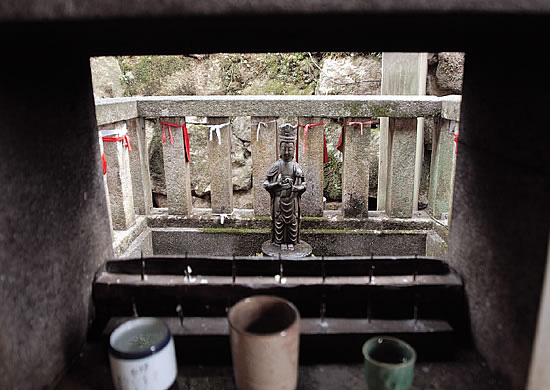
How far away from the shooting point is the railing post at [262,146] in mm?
5164

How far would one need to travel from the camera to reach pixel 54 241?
1547mm

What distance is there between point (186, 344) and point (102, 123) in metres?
3.34

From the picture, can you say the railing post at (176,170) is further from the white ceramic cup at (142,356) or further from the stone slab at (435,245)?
the white ceramic cup at (142,356)

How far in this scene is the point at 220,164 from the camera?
5.42 meters

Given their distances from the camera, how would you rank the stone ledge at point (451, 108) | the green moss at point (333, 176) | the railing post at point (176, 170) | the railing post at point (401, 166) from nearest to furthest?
the stone ledge at point (451, 108)
the railing post at point (401, 166)
the railing post at point (176, 170)
the green moss at point (333, 176)

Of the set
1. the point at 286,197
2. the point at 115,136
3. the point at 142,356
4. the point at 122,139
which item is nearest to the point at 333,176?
the point at 286,197

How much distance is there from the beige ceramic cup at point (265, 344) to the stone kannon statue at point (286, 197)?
3.35 meters

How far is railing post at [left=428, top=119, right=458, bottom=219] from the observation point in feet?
16.5

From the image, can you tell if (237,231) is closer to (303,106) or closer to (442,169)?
(303,106)

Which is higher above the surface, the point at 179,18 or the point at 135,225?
the point at 179,18

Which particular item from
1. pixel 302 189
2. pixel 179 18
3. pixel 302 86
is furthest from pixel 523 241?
pixel 302 86

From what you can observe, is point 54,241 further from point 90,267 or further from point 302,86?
point 302,86

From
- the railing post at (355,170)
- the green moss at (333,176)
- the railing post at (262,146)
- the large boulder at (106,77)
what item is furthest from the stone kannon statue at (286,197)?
the large boulder at (106,77)

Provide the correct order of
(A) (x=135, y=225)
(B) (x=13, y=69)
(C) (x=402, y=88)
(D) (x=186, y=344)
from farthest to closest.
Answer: (C) (x=402, y=88), (A) (x=135, y=225), (D) (x=186, y=344), (B) (x=13, y=69)
